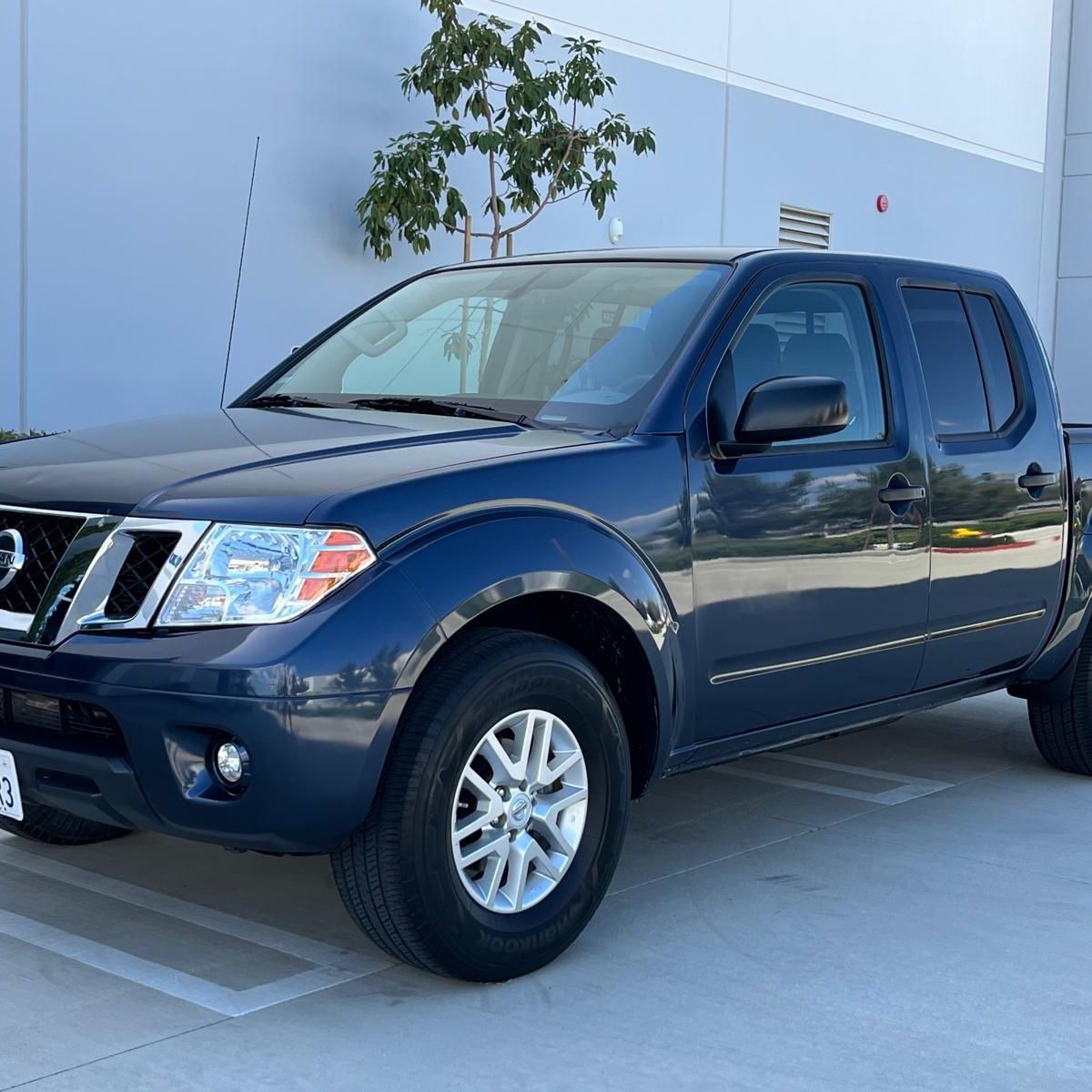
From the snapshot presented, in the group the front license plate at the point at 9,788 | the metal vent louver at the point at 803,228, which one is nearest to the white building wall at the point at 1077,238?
the metal vent louver at the point at 803,228

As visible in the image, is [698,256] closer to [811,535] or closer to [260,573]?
[811,535]

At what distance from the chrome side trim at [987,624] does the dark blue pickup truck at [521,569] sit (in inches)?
0.5

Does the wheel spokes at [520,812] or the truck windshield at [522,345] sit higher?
the truck windshield at [522,345]

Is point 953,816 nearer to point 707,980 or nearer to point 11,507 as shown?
point 707,980

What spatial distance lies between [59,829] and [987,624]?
2.84 metres

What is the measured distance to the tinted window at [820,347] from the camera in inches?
172

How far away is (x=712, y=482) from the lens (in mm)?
4062

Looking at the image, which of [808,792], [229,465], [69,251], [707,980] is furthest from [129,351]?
[707,980]

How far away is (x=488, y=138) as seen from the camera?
418 inches

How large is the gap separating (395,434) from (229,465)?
479 millimetres

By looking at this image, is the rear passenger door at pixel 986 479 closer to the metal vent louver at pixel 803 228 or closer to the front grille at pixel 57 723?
the front grille at pixel 57 723

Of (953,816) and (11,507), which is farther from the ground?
(11,507)

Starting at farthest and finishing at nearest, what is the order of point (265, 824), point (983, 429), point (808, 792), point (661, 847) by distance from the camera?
point (808, 792) → point (983, 429) → point (661, 847) → point (265, 824)

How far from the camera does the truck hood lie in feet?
11.2
